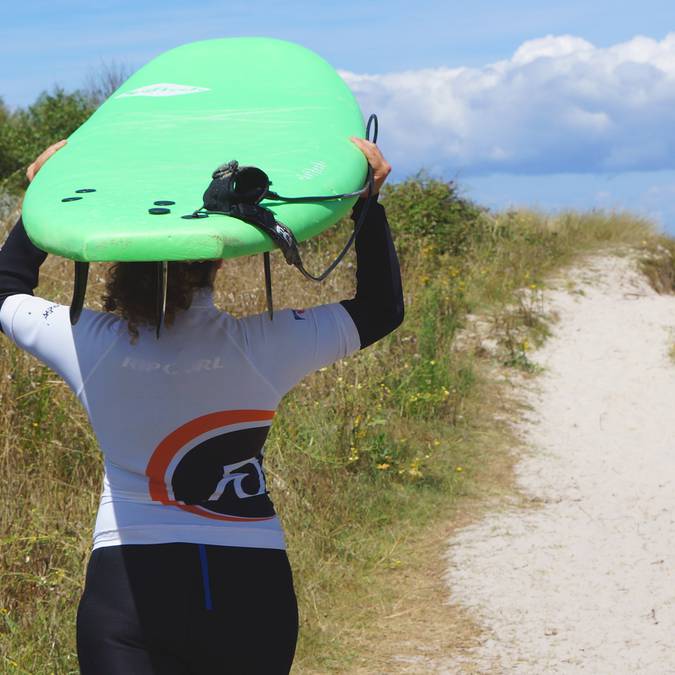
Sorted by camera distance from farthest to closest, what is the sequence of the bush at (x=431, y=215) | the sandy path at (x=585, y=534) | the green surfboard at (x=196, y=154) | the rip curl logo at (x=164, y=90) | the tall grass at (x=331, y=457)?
the bush at (x=431, y=215) → the sandy path at (x=585, y=534) → the tall grass at (x=331, y=457) → the rip curl logo at (x=164, y=90) → the green surfboard at (x=196, y=154)

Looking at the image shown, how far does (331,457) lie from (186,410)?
12.8ft

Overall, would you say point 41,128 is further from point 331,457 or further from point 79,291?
point 79,291

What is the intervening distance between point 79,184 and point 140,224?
1.39 ft

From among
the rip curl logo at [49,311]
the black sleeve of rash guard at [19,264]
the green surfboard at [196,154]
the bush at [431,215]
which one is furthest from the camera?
the bush at [431,215]

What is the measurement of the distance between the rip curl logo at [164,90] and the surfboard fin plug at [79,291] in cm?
85

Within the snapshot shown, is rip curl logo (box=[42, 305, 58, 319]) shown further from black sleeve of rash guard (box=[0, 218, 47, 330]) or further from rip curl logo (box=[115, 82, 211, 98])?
rip curl logo (box=[115, 82, 211, 98])

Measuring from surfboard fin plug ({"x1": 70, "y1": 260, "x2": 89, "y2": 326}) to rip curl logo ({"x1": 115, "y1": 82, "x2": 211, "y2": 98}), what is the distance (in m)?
0.85

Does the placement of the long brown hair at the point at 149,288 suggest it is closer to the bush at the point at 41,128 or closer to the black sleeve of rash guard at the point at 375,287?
the black sleeve of rash guard at the point at 375,287

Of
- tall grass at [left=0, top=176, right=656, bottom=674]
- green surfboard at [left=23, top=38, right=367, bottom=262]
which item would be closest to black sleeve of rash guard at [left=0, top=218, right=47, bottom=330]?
green surfboard at [left=23, top=38, right=367, bottom=262]

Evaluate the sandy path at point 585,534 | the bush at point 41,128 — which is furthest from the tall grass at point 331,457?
the bush at point 41,128

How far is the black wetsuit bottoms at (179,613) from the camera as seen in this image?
2.15m

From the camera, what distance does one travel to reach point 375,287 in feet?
7.82

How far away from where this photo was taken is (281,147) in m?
2.59

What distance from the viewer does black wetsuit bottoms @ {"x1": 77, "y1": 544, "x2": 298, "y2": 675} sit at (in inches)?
84.7
